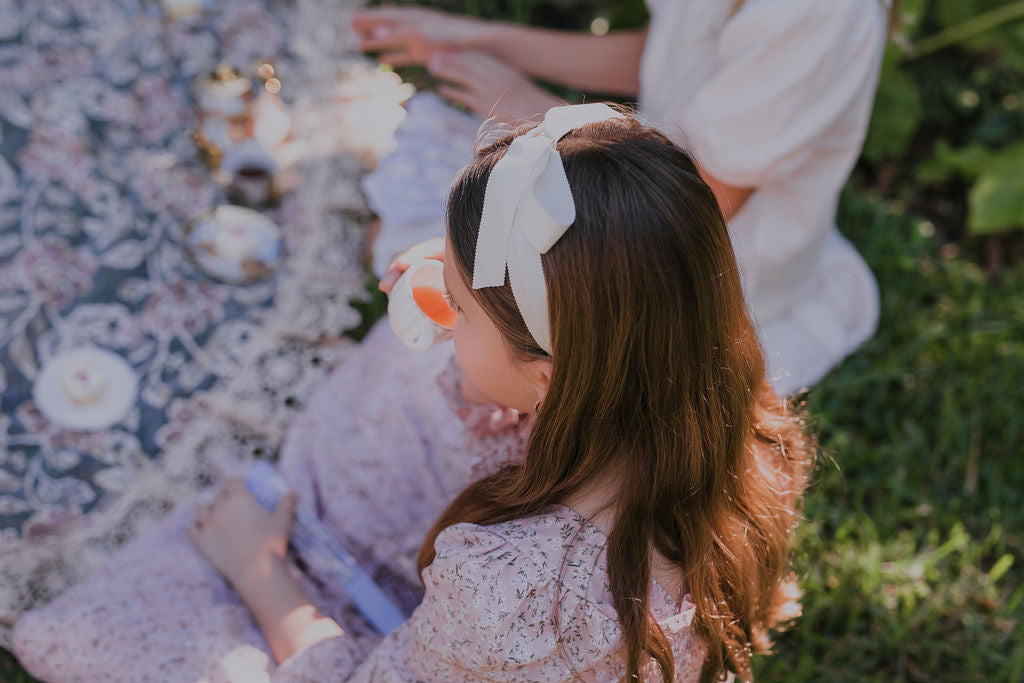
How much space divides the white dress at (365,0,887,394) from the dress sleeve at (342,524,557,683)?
56 centimetres

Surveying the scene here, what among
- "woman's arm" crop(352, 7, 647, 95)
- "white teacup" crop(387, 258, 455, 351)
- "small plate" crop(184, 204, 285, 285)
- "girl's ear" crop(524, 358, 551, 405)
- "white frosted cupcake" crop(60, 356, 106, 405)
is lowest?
"white frosted cupcake" crop(60, 356, 106, 405)

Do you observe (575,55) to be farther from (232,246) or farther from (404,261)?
(404,261)

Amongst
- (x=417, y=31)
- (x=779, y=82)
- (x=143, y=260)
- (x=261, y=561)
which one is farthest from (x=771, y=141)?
(x=143, y=260)

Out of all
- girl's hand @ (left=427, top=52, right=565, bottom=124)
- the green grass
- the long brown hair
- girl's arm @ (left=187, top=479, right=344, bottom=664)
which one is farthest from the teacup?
the green grass

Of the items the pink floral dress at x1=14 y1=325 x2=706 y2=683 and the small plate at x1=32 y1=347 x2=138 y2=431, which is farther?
the small plate at x1=32 y1=347 x2=138 y2=431

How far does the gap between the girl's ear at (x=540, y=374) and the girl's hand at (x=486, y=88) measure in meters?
1.01

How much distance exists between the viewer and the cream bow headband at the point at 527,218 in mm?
1107

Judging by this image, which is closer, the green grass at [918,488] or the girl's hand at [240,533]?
the girl's hand at [240,533]

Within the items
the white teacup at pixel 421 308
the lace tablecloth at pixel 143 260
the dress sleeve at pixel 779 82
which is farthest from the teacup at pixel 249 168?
the dress sleeve at pixel 779 82

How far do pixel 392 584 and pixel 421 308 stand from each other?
1.89 feet

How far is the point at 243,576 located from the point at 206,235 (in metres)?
0.96

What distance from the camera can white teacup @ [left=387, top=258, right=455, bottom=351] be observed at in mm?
1491

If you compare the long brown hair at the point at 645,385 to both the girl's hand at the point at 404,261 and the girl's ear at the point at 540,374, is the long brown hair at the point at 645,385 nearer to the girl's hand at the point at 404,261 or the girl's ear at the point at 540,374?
the girl's ear at the point at 540,374

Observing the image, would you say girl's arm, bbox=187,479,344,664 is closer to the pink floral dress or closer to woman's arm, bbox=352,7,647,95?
the pink floral dress
